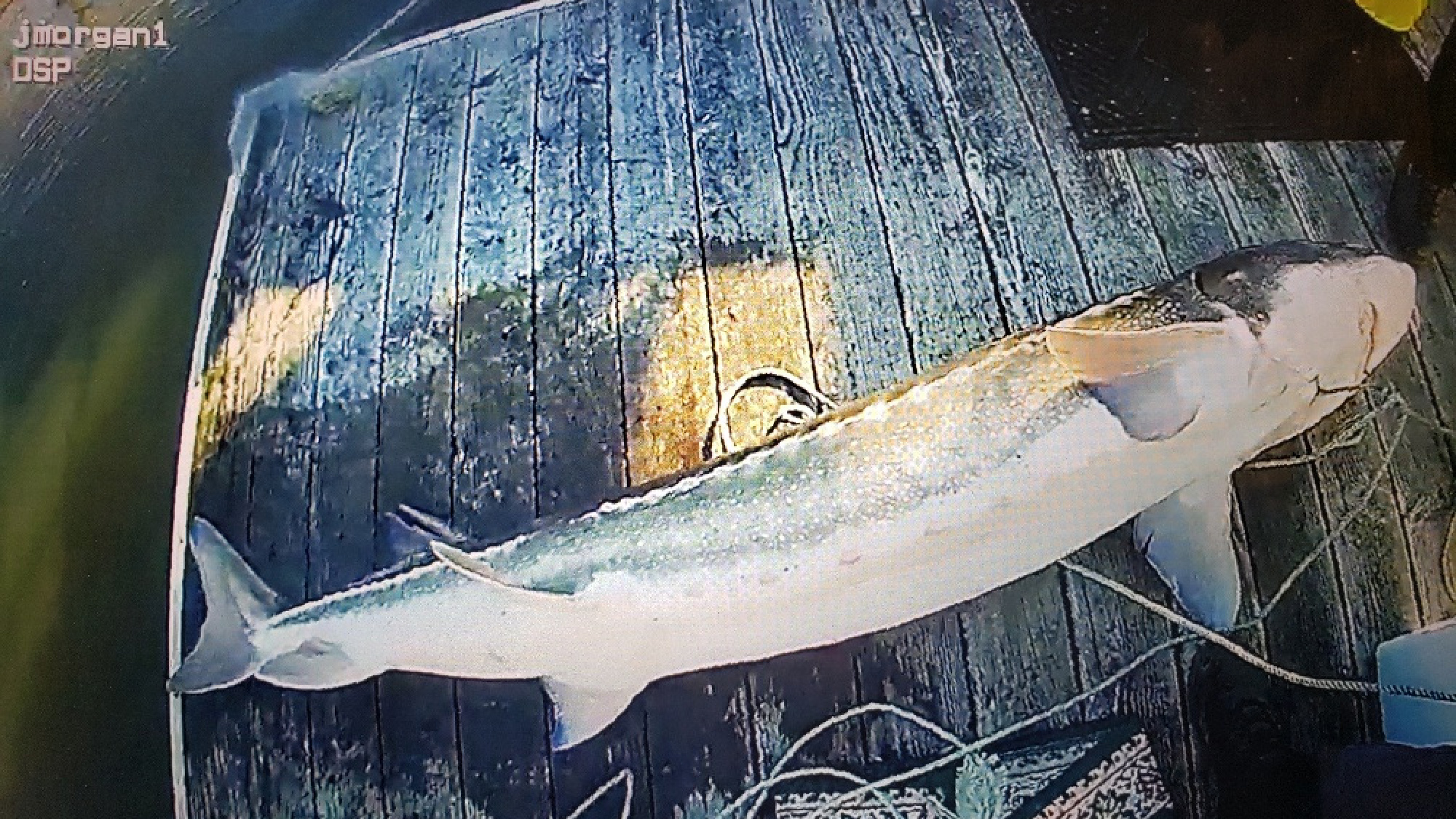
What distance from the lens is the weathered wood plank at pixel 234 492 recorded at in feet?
3.97

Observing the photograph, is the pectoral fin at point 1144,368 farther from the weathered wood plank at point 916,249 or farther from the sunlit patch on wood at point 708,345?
the sunlit patch on wood at point 708,345

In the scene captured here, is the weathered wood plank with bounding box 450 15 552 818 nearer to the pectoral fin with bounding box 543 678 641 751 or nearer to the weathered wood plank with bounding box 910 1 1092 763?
the pectoral fin with bounding box 543 678 641 751

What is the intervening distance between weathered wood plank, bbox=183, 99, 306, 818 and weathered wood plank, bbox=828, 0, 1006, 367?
515mm

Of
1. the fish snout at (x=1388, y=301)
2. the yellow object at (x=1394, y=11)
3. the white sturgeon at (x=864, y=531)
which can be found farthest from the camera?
the yellow object at (x=1394, y=11)

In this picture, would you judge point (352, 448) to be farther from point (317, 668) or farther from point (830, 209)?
point (830, 209)

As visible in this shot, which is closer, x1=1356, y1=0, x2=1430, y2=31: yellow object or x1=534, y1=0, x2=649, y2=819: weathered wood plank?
x1=534, y1=0, x2=649, y2=819: weathered wood plank

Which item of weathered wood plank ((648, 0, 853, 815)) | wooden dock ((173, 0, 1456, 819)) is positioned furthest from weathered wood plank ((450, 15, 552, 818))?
weathered wood plank ((648, 0, 853, 815))

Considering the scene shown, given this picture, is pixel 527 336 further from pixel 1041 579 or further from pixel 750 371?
pixel 1041 579

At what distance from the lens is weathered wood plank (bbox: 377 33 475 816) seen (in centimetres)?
118

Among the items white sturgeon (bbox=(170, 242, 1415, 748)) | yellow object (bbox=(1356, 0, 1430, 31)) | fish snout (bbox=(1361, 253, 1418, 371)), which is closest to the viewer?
white sturgeon (bbox=(170, 242, 1415, 748))

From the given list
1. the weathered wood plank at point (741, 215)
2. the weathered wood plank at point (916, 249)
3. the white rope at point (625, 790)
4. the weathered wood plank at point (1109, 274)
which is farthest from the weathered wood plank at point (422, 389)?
the weathered wood plank at point (1109, 274)

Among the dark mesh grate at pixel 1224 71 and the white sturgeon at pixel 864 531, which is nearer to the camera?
the white sturgeon at pixel 864 531

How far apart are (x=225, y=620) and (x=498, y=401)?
28cm

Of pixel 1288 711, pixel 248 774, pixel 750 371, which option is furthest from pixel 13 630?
pixel 1288 711
